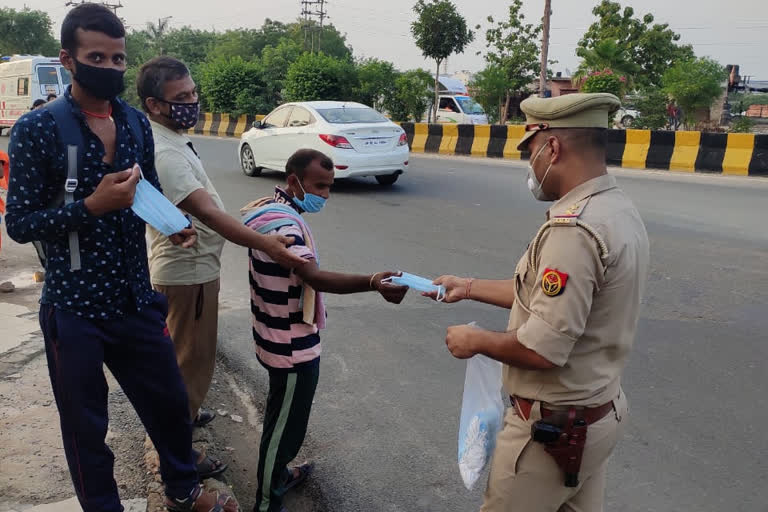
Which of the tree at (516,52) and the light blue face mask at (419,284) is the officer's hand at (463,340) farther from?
the tree at (516,52)

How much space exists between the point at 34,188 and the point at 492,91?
25.9 metres

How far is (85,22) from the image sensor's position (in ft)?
7.61

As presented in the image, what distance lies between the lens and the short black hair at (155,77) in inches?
122

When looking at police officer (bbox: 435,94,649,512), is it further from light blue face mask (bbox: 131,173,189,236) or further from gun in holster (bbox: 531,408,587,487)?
light blue face mask (bbox: 131,173,189,236)

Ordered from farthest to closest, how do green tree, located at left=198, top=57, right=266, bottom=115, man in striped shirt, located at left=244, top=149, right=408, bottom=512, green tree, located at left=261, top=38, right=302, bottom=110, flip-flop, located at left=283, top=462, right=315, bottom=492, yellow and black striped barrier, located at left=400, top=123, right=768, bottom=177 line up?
green tree, located at left=261, top=38, right=302, bottom=110
green tree, located at left=198, top=57, right=266, bottom=115
yellow and black striped barrier, located at left=400, top=123, right=768, bottom=177
flip-flop, located at left=283, top=462, right=315, bottom=492
man in striped shirt, located at left=244, top=149, right=408, bottom=512

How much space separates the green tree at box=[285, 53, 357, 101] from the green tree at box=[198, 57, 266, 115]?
2.94m

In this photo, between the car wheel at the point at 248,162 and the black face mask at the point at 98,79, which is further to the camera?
the car wheel at the point at 248,162

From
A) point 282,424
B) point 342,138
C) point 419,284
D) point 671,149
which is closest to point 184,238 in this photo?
point 282,424

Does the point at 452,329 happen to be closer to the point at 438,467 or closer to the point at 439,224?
the point at 438,467

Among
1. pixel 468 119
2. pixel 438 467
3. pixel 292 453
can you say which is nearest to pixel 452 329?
pixel 292 453

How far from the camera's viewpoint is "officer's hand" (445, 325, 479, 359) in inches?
75.5

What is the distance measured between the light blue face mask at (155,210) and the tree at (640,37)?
29709mm

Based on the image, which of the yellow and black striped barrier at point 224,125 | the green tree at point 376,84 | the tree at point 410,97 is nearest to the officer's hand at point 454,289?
the tree at point 410,97

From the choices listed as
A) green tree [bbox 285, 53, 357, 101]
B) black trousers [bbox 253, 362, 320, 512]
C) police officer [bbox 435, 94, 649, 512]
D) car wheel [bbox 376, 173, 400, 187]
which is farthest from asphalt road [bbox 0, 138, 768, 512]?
green tree [bbox 285, 53, 357, 101]
